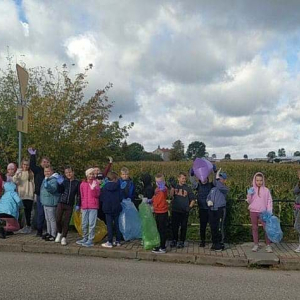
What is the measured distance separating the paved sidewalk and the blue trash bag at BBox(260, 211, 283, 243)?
29 cm

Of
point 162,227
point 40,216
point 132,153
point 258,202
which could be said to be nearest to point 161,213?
point 162,227

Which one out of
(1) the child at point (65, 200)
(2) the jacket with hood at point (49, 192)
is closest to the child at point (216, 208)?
(1) the child at point (65, 200)

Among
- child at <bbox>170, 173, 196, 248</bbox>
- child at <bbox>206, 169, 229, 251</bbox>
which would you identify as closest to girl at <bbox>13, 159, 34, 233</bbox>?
child at <bbox>170, 173, 196, 248</bbox>

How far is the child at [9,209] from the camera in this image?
9273mm

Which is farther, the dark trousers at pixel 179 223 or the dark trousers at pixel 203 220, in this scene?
the dark trousers at pixel 203 220

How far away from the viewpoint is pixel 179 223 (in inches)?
351

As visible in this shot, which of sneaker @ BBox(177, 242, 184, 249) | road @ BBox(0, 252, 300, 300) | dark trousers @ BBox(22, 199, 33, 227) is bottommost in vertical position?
road @ BBox(0, 252, 300, 300)

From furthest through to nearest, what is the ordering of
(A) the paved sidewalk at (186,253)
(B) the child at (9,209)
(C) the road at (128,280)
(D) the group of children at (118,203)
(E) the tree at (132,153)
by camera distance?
(E) the tree at (132,153) < (B) the child at (9,209) < (D) the group of children at (118,203) < (A) the paved sidewalk at (186,253) < (C) the road at (128,280)

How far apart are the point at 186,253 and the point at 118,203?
1707 mm

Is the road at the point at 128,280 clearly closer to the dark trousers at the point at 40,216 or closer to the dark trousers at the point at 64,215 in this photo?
the dark trousers at the point at 64,215

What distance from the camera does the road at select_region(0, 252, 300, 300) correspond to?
18.7ft

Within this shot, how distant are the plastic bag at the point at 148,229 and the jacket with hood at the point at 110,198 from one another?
1.70 ft

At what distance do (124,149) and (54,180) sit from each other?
8034 mm

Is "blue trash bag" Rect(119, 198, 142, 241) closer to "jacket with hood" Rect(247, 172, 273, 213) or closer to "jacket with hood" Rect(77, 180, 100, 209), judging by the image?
"jacket with hood" Rect(77, 180, 100, 209)
